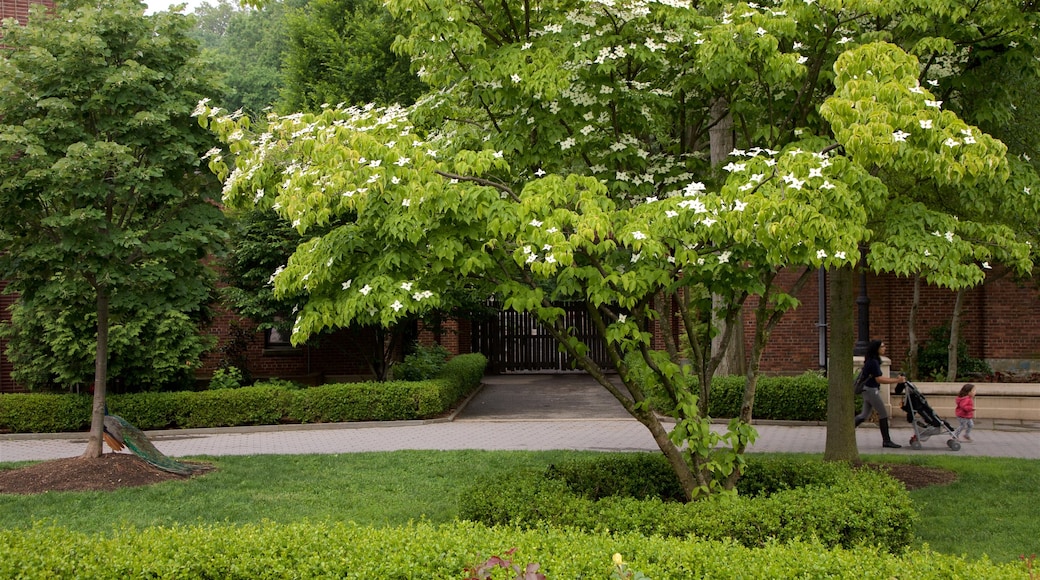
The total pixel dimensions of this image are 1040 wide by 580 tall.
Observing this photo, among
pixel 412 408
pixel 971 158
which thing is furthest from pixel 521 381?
pixel 971 158

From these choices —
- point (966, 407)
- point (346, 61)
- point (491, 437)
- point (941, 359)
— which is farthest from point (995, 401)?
point (346, 61)

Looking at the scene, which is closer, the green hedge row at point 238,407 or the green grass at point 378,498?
the green grass at point 378,498

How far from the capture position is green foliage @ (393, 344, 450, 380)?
65.7 ft

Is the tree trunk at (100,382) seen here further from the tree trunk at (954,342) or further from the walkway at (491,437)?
the tree trunk at (954,342)

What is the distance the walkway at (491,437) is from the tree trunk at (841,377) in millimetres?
2444

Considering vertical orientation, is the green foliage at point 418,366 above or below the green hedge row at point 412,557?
above

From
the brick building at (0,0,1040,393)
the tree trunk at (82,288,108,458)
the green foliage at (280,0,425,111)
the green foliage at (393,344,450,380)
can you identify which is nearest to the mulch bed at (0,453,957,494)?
the tree trunk at (82,288,108,458)

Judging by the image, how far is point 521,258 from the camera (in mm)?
5840

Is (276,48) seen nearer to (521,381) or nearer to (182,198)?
(521,381)

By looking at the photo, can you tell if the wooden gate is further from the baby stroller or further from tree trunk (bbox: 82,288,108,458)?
tree trunk (bbox: 82,288,108,458)

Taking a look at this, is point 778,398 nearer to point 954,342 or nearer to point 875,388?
point 875,388

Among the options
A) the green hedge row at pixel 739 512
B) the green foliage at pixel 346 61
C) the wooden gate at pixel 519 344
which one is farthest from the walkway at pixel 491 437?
the wooden gate at pixel 519 344

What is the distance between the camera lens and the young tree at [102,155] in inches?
429

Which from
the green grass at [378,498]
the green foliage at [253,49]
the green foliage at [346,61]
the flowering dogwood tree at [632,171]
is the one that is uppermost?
the green foliage at [253,49]
